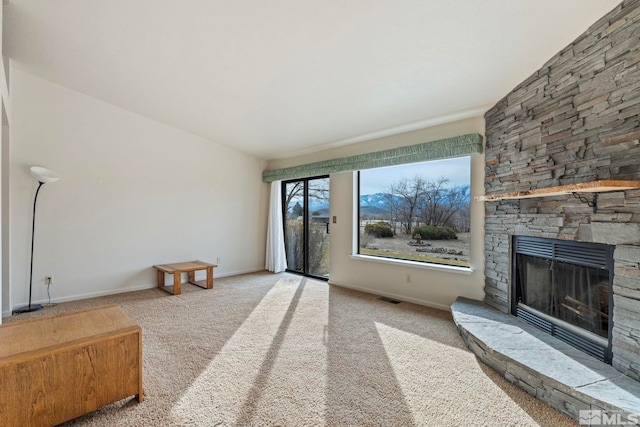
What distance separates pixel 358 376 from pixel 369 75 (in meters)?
2.54

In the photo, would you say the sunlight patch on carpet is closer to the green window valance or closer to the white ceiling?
the green window valance

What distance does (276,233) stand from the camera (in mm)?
5703

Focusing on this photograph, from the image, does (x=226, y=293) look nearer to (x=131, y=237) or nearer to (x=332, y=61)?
(x=131, y=237)

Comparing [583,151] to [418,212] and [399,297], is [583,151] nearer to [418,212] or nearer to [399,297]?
[418,212]

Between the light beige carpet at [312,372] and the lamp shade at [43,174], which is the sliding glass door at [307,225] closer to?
the light beige carpet at [312,372]

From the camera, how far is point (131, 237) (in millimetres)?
4375

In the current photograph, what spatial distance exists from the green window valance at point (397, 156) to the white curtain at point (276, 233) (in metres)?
0.43

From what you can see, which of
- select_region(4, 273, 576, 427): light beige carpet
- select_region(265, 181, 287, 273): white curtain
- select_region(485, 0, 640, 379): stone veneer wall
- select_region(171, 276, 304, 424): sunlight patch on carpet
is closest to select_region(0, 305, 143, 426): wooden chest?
select_region(4, 273, 576, 427): light beige carpet

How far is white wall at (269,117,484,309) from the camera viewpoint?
11.0ft

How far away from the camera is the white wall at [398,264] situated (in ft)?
11.0

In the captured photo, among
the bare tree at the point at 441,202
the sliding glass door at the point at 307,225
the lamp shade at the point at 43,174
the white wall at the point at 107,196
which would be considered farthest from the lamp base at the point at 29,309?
the bare tree at the point at 441,202

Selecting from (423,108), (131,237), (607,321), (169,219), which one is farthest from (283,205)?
(607,321)

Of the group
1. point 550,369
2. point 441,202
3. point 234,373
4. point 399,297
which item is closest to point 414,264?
point 399,297

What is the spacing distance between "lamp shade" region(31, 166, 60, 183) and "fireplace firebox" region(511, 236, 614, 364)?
5.12 metres
